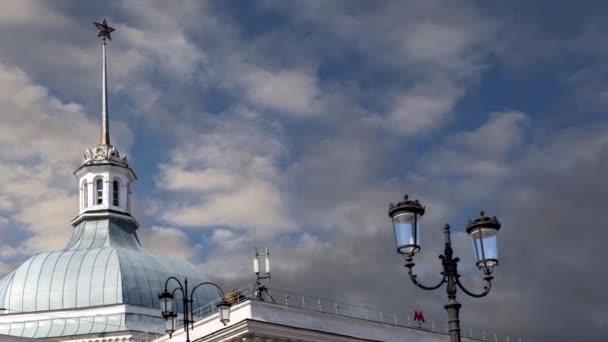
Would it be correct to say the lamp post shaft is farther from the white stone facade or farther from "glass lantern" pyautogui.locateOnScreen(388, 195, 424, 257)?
the white stone facade

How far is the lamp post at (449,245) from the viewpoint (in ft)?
68.6

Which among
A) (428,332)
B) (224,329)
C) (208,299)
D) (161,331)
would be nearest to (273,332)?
(224,329)

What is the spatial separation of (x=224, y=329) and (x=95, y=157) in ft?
110

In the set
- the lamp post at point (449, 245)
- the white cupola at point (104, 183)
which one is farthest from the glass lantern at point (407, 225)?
the white cupola at point (104, 183)

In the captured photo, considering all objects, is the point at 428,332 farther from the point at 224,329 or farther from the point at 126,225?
the point at 126,225

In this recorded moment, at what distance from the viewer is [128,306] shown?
63438 millimetres

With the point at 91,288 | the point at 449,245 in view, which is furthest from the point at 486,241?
the point at 91,288

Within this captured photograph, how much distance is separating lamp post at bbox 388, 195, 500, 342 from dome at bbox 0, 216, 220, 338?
4349 centimetres

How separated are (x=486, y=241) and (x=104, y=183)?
190 feet

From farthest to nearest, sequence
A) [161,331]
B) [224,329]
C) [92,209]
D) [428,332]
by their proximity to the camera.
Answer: [92,209]
[161,331]
[428,332]
[224,329]

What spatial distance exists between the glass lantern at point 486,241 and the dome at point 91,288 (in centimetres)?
4368

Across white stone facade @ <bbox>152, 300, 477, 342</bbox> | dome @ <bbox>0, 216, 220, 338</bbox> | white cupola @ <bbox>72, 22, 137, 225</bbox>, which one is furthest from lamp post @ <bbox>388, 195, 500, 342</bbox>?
white cupola @ <bbox>72, 22, 137, 225</bbox>

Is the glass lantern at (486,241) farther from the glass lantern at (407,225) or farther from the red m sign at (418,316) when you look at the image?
the red m sign at (418,316)

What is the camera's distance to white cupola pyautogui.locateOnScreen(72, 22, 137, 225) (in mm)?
75312
